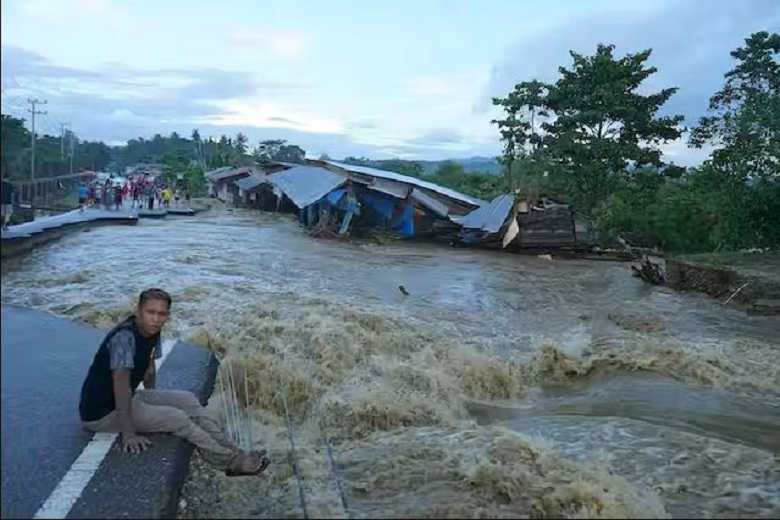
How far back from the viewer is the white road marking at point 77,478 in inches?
137

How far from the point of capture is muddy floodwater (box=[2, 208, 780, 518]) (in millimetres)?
4266

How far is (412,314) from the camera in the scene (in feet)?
37.3

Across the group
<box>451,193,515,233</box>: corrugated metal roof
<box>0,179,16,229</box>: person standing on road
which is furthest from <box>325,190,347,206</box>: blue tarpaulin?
<box>0,179,16,229</box>: person standing on road

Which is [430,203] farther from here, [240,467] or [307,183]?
[240,467]

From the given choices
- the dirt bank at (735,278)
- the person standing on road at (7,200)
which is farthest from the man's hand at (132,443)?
the dirt bank at (735,278)

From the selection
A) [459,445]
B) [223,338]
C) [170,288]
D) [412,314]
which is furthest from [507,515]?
[170,288]

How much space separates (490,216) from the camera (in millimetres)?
22891

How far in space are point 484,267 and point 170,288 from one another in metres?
9.21

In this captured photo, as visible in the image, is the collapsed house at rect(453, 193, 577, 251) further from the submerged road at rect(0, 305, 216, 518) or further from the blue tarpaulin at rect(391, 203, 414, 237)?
the submerged road at rect(0, 305, 216, 518)

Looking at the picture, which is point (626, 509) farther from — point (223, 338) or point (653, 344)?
point (653, 344)

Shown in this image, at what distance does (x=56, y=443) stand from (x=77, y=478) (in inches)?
19.6

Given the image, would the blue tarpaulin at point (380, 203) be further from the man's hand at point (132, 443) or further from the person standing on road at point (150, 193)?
the man's hand at point (132, 443)

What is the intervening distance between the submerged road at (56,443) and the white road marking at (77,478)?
0.05ft

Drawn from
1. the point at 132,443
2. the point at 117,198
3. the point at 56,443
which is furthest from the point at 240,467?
the point at 117,198
